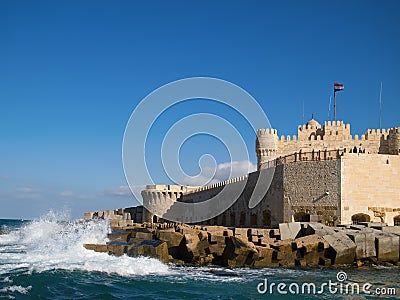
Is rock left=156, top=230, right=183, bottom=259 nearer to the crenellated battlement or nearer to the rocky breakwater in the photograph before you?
the rocky breakwater

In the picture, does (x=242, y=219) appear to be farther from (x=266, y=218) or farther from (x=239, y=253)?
(x=239, y=253)

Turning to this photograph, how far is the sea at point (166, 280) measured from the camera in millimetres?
11164

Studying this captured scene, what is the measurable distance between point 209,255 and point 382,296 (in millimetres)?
6039

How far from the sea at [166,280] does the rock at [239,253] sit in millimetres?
401

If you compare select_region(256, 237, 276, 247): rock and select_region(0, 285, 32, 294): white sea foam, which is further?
select_region(256, 237, 276, 247): rock

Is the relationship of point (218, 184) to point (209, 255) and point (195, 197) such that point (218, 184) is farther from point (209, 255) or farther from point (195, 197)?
point (209, 255)

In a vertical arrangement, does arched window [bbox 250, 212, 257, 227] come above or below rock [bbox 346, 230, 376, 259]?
A: above

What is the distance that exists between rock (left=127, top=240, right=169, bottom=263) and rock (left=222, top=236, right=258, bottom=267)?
1997mm

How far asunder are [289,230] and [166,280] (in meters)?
6.70

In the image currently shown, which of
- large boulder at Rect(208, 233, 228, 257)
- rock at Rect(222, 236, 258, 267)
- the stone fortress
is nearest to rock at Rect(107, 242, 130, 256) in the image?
large boulder at Rect(208, 233, 228, 257)

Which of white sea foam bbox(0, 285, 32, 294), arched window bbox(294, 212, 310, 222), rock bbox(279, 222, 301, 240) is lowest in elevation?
white sea foam bbox(0, 285, 32, 294)

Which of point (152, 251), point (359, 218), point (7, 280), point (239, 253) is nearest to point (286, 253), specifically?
point (239, 253)

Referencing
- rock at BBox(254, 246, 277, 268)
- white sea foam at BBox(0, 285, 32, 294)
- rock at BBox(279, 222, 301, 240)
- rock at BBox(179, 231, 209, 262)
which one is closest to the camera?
white sea foam at BBox(0, 285, 32, 294)

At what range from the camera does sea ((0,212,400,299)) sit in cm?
1116
